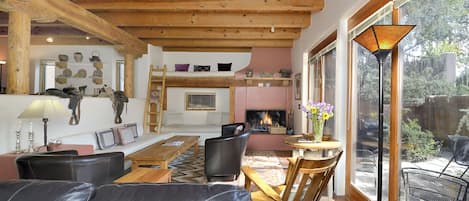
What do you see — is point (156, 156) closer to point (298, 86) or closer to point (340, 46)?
point (340, 46)

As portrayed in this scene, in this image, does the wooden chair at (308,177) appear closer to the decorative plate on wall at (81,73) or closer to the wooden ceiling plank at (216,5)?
the wooden ceiling plank at (216,5)

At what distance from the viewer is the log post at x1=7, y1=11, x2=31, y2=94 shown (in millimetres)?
3643

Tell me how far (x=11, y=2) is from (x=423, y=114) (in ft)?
13.9

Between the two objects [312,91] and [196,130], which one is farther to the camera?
[196,130]

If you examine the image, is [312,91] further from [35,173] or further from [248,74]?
[35,173]

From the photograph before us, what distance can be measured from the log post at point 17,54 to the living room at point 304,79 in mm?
15

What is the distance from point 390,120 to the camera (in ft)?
8.63

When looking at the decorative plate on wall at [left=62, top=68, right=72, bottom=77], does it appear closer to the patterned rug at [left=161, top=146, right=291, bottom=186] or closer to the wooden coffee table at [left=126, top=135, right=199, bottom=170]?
the patterned rug at [left=161, top=146, right=291, bottom=186]

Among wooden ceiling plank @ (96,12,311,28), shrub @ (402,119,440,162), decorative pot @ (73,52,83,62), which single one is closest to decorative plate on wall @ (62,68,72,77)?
decorative pot @ (73,52,83,62)

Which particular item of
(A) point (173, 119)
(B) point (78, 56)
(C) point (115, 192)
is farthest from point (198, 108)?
(C) point (115, 192)

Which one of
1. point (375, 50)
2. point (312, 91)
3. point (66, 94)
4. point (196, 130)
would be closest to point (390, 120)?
point (375, 50)

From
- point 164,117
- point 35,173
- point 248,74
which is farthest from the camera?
point 164,117

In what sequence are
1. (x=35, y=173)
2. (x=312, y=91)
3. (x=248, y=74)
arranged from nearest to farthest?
(x=35, y=173), (x=312, y=91), (x=248, y=74)

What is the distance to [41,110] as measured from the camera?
3242mm
